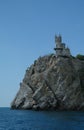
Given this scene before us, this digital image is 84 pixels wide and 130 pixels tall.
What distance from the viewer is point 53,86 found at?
161125 mm

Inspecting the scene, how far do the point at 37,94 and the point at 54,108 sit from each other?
30.6ft

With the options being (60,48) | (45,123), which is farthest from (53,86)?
(45,123)

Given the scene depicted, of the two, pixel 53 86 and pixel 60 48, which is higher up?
pixel 60 48

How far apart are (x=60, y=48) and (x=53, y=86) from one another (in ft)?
88.1

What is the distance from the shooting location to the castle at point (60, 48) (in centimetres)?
17970

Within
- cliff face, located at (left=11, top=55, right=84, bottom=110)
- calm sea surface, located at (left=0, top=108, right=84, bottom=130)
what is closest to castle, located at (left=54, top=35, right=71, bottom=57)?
cliff face, located at (left=11, top=55, right=84, bottom=110)

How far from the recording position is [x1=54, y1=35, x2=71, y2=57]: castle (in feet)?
590

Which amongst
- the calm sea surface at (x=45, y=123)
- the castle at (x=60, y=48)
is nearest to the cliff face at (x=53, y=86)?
the castle at (x=60, y=48)

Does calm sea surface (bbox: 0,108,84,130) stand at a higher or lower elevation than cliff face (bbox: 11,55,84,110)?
lower

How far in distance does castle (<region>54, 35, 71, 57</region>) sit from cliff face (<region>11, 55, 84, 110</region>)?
599 cm

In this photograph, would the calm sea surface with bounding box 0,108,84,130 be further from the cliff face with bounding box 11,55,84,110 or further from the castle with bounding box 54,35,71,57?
the castle with bounding box 54,35,71,57

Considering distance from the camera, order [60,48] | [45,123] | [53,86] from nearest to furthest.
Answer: [45,123] → [53,86] → [60,48]

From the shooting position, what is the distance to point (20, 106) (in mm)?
168375

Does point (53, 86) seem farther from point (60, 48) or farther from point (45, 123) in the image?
point (45, 123)
